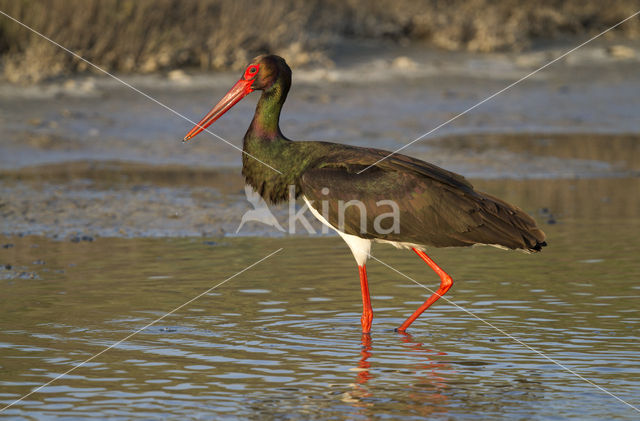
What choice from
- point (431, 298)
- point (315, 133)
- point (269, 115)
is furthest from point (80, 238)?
point (315, 133)

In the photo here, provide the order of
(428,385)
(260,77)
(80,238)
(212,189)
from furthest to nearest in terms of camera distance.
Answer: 1. (212,189)
2. (80,238)
3. (260,77)
4. (428,385)

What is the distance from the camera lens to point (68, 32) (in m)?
13.6

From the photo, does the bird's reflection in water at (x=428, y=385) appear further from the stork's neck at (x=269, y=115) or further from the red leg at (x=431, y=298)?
the stork's neck at (x=269, y=115)

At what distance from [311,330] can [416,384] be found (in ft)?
3.65

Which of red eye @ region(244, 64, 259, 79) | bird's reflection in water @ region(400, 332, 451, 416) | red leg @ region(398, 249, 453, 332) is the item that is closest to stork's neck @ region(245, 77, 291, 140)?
red eye @ region(244, 64, 259, 79)

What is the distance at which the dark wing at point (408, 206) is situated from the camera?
6.24 m

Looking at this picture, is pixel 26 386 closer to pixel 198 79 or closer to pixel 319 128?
pixel 319 128

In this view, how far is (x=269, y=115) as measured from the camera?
22.1 feet

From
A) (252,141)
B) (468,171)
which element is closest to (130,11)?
(468,171)

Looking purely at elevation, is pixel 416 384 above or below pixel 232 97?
below

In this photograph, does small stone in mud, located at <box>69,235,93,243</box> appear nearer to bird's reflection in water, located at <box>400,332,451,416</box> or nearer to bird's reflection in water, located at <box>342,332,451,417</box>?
bird's reflection in water, located at <box>342,332,451,417</box>

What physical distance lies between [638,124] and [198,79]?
5.22 m

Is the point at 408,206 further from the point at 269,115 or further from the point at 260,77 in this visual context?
the point at 260,77

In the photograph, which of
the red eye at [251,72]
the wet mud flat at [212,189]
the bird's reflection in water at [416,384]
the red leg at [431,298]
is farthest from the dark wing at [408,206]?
the wet mud flat at [212,189]
